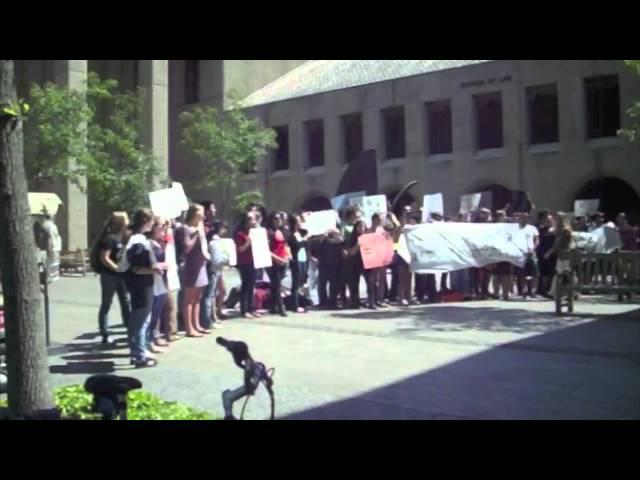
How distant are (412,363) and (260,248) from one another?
14.4 feet

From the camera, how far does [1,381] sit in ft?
21.2

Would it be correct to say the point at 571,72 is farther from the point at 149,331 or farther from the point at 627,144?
the point at 149,331

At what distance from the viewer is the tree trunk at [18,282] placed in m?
5.12

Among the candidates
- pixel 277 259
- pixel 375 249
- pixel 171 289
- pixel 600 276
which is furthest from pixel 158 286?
pixel 600 276

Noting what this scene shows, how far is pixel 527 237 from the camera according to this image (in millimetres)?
15633

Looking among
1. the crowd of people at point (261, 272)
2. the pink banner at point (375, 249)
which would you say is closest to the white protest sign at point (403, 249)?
the crowd of people at point (261, 272)

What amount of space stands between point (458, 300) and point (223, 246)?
17.8ft

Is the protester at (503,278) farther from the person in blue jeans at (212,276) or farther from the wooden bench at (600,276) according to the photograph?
the person in blue jeans at (212,276)

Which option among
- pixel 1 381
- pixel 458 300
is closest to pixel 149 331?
pixel 1 381

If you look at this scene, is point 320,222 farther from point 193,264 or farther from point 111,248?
point 111,248

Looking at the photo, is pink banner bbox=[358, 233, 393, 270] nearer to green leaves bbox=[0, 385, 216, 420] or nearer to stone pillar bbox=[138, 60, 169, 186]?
green leaves bbox=[0, 385, 216, 420]

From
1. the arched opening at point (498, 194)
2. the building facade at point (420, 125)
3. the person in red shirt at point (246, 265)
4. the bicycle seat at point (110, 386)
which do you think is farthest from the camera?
the arched opening at point (498, 194)

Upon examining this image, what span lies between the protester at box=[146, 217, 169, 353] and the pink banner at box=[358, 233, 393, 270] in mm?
4681

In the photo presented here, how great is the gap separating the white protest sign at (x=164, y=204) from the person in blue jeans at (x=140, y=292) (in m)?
1.67
